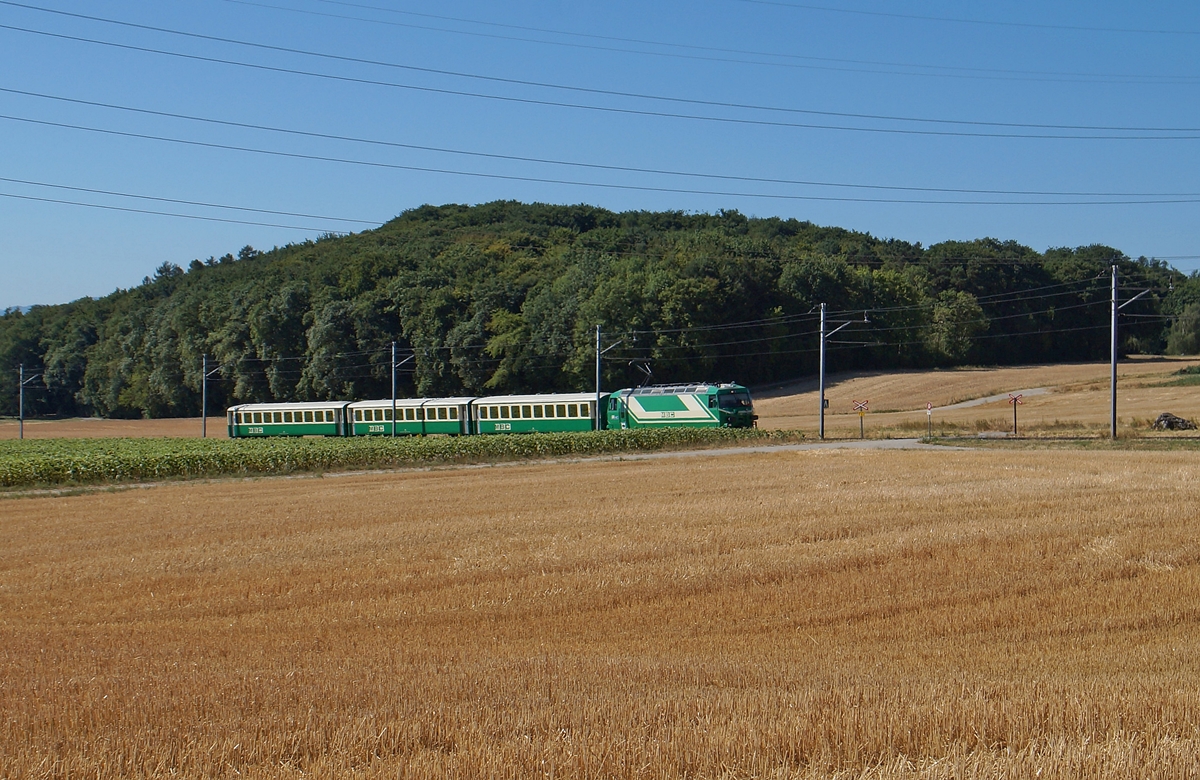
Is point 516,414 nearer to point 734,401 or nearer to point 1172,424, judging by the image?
point 734,401

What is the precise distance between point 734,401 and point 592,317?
32.5m

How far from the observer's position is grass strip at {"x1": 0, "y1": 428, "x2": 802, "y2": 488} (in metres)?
39.6

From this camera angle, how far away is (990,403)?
77.4 meters

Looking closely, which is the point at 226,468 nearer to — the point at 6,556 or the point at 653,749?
the point at 6,556

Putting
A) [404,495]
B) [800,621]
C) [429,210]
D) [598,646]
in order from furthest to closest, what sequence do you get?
1. [429,210]
2. [404,495]
3. [800,621]
4. [598,646]

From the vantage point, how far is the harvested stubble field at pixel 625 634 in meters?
6.03

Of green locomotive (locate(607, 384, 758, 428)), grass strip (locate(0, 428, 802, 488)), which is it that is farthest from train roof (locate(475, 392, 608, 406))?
grass strip (locate(0, 428, 802, 488))

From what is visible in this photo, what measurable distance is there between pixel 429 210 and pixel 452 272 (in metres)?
93.2

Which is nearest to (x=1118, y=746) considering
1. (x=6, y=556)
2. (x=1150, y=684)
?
(x=1150, y=684)

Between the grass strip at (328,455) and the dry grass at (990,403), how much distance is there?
12215mm

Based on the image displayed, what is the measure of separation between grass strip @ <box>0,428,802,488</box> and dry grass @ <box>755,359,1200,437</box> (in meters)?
12.2

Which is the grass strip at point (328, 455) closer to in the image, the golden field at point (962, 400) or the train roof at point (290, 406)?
the golden field at point (962, 400)

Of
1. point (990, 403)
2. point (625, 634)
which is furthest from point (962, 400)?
point (625, 634)

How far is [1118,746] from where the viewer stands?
5.72 meters
